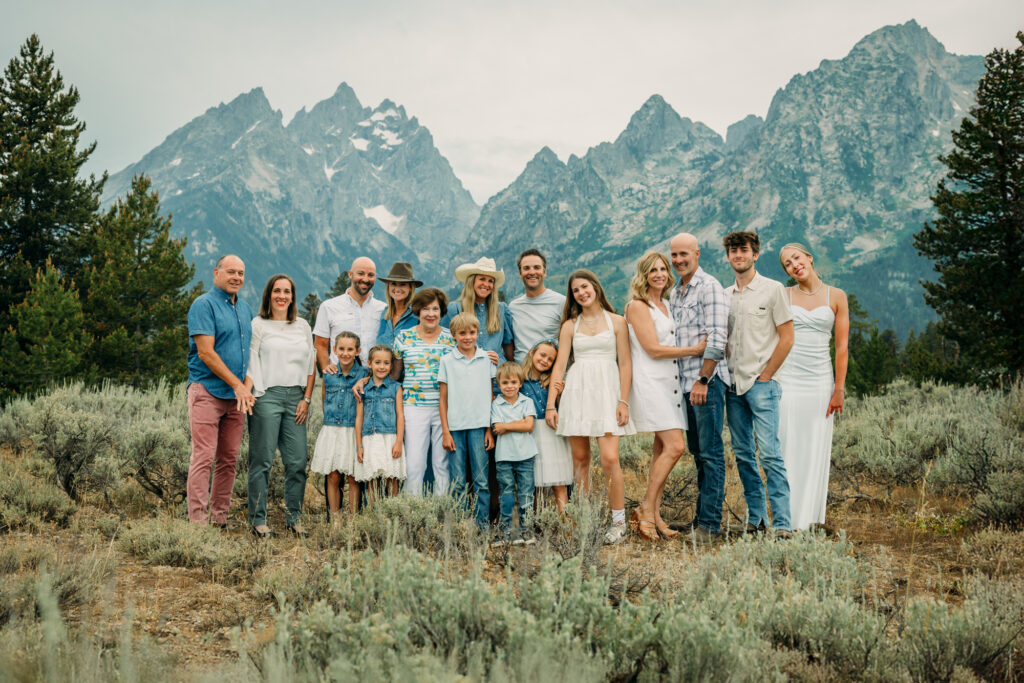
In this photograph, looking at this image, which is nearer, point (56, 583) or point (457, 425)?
Answer: point (56, 583)

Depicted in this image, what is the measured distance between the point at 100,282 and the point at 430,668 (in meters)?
21.4

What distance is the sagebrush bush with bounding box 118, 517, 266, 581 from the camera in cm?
390

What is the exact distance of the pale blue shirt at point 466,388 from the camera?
15.8ft

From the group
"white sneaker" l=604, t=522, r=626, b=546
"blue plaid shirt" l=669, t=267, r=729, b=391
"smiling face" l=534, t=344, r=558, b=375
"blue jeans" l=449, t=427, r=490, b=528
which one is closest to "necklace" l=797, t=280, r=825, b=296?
"blue plaid shirt" l=669, t=267, r=729, b=391

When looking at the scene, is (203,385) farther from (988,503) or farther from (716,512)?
(988,503)

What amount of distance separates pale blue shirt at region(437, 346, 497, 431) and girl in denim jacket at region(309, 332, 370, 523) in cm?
83

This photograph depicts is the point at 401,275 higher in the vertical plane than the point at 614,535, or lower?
higher

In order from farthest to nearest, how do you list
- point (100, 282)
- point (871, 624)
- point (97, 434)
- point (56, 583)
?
point (100, 282)
point (97, 434)
point (56, 583)
point (871, 624)

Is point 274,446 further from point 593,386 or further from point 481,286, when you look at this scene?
point 593,386

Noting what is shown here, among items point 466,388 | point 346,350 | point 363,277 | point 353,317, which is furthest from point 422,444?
point 363,277

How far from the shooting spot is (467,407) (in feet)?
15.8

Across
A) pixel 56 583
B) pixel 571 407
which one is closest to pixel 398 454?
pixel 571 407

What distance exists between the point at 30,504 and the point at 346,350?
2.79 meters

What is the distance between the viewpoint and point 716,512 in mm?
4992
